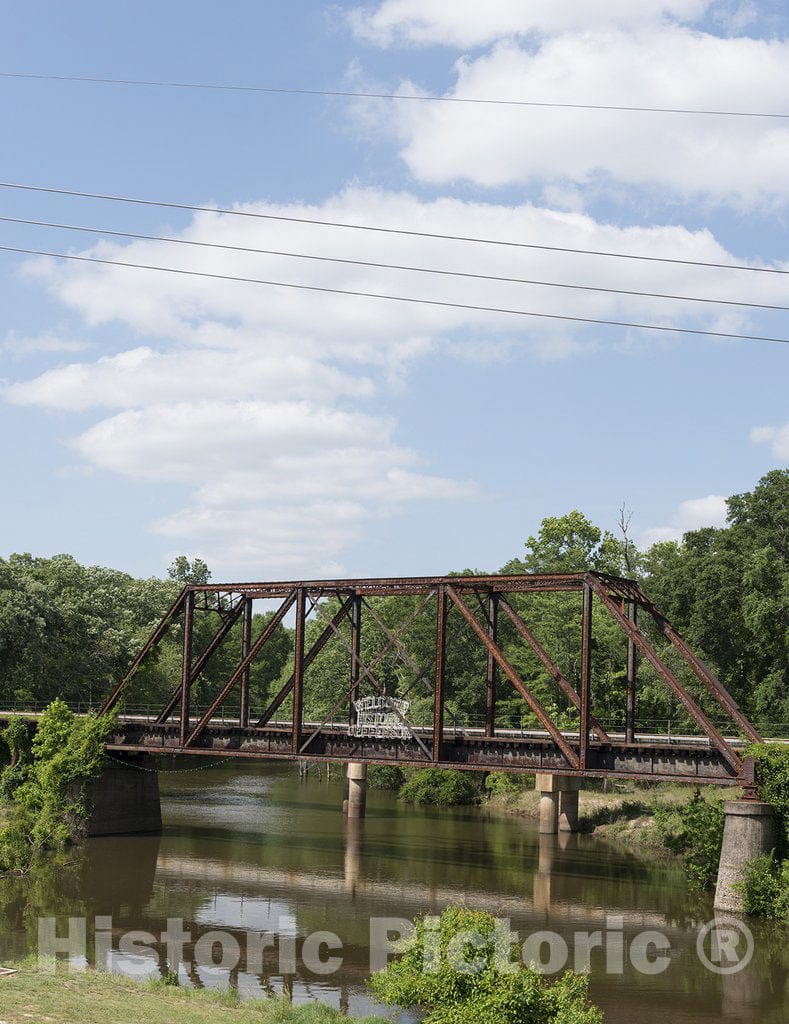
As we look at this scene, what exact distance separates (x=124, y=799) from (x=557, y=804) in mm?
23238

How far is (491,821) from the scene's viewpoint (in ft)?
216

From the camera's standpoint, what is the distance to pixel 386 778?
81.0 meters

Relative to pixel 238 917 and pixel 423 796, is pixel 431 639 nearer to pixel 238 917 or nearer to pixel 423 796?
pixel 423 796

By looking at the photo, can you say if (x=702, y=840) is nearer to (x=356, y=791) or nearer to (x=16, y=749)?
(x=356, y=791)

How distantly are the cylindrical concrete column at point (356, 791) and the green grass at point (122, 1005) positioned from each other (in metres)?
37.0

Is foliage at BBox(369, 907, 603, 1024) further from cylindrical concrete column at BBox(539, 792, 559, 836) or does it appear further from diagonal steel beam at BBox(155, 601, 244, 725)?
cylindrical concrete column at BBox(539, 792, 559, 836)

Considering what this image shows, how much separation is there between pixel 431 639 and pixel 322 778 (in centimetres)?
1427

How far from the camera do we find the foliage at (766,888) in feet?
125

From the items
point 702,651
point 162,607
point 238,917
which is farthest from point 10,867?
point 162,607

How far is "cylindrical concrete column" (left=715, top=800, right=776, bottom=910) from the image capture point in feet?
130

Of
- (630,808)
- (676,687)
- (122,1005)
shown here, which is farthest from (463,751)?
(122,1005)

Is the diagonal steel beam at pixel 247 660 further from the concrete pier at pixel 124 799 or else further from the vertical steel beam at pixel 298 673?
the concrete pier at pixel 124 799

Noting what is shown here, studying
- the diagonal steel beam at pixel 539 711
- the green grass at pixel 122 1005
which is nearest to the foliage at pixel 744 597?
the diagonal steel beam at pixel 539 711

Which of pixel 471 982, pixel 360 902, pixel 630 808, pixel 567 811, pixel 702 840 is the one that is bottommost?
pixel 360 902
